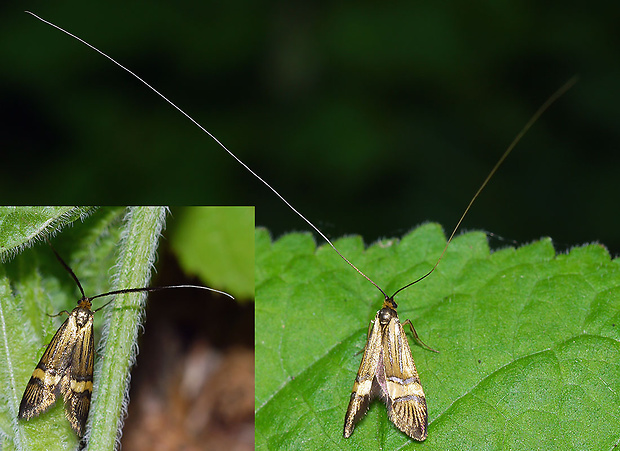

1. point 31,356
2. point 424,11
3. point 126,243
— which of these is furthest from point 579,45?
point 31,356

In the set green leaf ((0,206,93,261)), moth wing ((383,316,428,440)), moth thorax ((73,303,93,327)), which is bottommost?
moth wing ((383,316,428,440))

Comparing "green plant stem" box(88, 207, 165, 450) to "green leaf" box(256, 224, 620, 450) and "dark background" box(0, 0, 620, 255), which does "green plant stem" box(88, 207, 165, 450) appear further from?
"dark background" box(0, 0, 620, 255)

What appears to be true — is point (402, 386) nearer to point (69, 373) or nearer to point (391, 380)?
point (391, 380)

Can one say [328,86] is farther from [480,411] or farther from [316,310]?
[480,411]

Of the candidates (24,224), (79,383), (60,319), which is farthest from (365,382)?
(24,224)

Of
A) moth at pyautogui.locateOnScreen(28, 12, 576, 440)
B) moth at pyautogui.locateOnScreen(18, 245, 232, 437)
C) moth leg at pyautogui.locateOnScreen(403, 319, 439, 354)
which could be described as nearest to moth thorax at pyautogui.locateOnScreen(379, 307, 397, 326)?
moth at pyautogui.locateOnScreen(28, 12, 576, 440)
